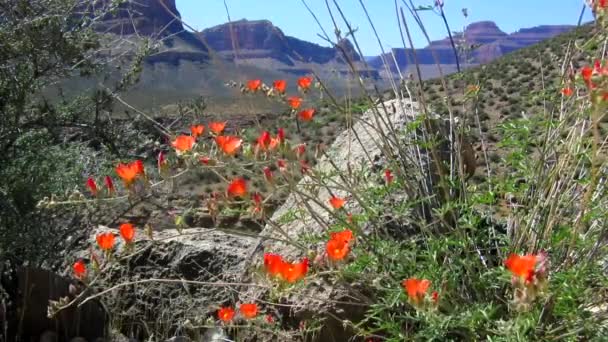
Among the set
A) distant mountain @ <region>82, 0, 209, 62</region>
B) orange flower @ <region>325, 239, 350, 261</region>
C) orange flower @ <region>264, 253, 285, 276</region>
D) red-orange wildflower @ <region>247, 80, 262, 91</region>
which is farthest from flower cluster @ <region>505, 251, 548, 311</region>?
distant mountain @ <region>82, 0, 209, 62</region>

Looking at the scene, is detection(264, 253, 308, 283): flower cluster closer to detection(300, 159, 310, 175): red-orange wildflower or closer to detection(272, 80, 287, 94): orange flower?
detection(300, 159, 310, 175): red-orange wildflower

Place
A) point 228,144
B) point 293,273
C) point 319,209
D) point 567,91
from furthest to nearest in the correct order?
point 319,209 → point 567,91 → point 228,144 → point 293,273

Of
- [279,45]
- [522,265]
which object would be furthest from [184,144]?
[279,45]

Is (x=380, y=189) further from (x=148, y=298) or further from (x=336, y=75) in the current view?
(x=148, y=298)

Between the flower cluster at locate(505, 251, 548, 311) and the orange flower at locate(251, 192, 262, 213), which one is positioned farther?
the orange flower at locate(251, 192, 262, 213)

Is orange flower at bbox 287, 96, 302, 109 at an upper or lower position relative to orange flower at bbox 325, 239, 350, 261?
upper

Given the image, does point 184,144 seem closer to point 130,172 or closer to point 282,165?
point 130,172

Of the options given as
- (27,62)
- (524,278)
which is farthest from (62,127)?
(524,278)

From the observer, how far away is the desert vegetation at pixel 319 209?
1.99 m

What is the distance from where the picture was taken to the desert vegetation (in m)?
1.99

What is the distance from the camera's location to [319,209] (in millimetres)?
3402

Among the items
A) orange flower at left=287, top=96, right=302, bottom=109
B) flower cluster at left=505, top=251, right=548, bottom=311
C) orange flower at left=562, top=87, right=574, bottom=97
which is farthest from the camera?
orange flower at left=287, top=96, right=302, bottom=109

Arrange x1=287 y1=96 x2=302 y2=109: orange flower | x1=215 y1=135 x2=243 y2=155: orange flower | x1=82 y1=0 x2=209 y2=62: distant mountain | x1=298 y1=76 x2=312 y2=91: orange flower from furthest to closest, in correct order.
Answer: x1=82 y1=0 x2=209 y2=62: distant mountain < x1=298 y1=76 x2=312 y2=91: orange flower < x1=287 y1=96 x2=302 y2=109: orange flower < x1=215 y1=135 x2=243 y2=155: orange flower

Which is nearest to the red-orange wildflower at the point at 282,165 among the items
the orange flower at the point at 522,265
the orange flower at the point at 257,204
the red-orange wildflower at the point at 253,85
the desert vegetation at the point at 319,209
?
the desert vegetation at the point at 319,209
